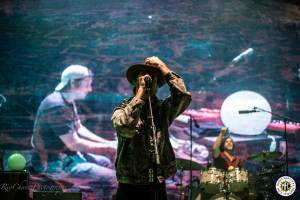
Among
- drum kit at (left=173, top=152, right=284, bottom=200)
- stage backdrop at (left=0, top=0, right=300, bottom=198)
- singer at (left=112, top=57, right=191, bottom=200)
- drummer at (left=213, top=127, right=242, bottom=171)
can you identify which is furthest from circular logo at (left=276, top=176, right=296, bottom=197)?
singer at (left=112, top=57, right=191, bottom=200)

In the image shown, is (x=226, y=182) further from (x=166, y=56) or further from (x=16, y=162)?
(x=16, y=162)

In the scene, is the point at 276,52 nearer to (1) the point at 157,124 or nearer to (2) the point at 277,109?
(2) the point at 277,109

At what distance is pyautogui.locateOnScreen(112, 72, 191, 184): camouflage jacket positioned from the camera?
327 cm

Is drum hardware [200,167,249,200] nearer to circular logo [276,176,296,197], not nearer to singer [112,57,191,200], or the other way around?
circular logo [276,176,296,197]

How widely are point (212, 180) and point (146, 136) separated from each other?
3934 mm

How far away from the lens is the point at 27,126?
8.34m

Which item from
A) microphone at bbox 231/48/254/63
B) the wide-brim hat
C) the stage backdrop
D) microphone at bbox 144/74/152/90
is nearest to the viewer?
microphone at bbox 144/74/152/90

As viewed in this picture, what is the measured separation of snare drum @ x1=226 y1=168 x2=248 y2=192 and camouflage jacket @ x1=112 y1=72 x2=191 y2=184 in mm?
3797

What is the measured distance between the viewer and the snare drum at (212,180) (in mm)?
7062

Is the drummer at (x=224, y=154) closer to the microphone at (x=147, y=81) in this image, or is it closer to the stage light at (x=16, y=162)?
the stage light at (x=16, y=162)

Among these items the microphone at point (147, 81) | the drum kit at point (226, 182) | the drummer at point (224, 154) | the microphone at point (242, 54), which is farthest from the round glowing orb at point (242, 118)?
the microphone at point (147, 81)

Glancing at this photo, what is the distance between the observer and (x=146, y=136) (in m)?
3.39

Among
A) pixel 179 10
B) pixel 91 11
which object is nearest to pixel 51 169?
pixel 91 11

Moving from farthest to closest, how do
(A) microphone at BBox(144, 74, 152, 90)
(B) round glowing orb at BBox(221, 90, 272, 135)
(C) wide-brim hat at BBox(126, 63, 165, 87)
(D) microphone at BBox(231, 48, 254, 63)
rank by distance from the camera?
(D) microphone at BBox(231, 48, 254, 63) → (B) round glowing orb at BBox(221, 90, 272, 135) → (C) wide-brim hat at BBox(126, 63, 165, 87) → (A) microphone at BBox(144, 74, 152, 90)
